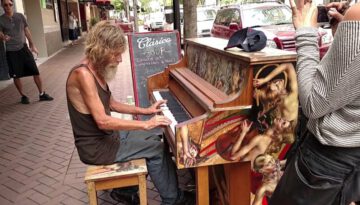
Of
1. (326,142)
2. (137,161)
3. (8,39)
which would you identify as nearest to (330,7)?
(326,142)

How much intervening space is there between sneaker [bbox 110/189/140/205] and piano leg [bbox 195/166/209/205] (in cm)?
86

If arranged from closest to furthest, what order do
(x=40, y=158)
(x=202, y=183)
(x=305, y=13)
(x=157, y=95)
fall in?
(x=305, y=13)
(x=202, y=183)
(x=157, y=95)
(x=40, y=158)

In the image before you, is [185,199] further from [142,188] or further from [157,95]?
[157,95]

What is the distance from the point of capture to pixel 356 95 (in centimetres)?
131

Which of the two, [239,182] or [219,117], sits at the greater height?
[219,117]

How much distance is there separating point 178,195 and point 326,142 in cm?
151

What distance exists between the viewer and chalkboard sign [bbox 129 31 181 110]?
4457 mm

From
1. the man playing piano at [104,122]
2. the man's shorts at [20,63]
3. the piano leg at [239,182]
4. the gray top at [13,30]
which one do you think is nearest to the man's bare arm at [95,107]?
the man playing piano at [104,122]

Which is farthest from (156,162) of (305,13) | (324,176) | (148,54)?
(148,54)

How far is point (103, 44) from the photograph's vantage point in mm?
2418

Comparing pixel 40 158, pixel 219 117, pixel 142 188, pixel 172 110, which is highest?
pixel 219 117

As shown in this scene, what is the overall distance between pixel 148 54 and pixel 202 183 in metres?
2.58

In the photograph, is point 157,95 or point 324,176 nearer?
point 324,176

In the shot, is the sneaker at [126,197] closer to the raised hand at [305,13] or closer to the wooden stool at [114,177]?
the wooden stool at [114,177]
